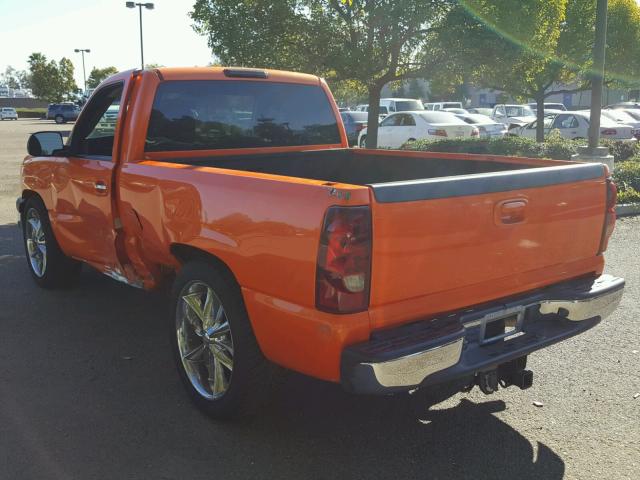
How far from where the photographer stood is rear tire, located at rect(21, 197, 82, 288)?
5.82 meters

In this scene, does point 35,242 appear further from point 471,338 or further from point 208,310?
point 471,338

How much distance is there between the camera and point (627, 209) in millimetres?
10273

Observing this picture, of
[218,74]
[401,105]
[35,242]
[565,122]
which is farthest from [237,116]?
[401,105]

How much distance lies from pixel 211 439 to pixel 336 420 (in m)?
0.71

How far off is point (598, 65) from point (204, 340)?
9826mm

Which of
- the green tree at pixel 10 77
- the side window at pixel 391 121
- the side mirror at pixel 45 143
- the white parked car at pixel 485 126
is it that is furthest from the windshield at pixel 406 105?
the green tree at pixel 10 77

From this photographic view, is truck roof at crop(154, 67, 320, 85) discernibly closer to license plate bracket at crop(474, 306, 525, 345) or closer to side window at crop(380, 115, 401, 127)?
license plate bracket at crop(474, 306, 525, 345)

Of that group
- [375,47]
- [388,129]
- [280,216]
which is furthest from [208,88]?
[388,129]

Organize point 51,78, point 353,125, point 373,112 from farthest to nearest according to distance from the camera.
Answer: point 51,78, point 353,125, point 373,112

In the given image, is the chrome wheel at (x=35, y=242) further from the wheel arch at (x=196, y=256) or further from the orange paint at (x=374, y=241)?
the wheel arch at (x=196, y=256)

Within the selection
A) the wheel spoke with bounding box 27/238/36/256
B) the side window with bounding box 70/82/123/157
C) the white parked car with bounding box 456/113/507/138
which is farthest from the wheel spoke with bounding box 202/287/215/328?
the white parked car with bounding box 456/113/507/138

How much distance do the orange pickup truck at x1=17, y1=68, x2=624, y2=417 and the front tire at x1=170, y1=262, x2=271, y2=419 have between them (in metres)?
0.01

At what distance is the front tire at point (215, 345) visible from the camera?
→ 129 inches

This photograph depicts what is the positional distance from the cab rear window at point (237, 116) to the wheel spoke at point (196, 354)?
1452mm
